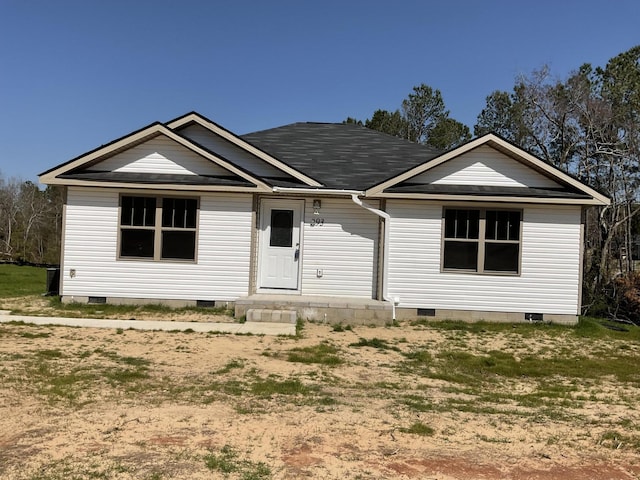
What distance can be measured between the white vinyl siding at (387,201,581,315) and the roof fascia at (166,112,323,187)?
7.09 ft

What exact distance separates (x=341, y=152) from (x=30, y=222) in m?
37.2

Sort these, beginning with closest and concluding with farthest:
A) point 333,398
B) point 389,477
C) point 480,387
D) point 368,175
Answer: point 389,477 < point 333,398 < point 480,387 < point 368,175

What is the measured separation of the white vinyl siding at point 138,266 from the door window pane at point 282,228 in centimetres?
81

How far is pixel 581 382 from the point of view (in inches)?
265

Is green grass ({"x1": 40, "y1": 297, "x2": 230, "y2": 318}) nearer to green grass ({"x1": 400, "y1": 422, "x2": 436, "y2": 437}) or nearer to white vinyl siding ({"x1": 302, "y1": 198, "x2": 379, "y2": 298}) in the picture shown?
white vinyl siding ({"x1": 302, "y1": 198, "x2": 379, "y2": 298})

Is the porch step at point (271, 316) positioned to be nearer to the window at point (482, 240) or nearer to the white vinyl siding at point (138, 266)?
the white vinyl siding at point (138, 266)

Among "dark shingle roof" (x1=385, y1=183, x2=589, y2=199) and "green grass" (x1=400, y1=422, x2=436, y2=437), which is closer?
"green grass" (x1=400, y1=422, x2=436, y2=437)

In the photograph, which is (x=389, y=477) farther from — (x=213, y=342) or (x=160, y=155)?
(x=160, y=155)

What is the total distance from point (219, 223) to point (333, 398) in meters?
6.90

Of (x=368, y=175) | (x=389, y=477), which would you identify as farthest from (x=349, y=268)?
(x=389, y=477)

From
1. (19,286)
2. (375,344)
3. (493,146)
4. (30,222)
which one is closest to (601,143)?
(493,146)

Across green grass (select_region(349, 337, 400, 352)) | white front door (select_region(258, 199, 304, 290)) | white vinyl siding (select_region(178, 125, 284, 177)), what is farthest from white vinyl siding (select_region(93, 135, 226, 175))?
green grass (select_region(349, 337, 400, 352))

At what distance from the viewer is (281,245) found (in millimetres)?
12156

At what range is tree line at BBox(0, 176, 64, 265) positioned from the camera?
35969mm
